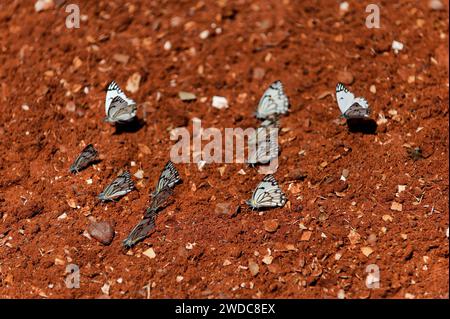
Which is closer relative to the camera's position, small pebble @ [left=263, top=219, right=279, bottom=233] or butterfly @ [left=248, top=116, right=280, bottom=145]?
small pebble @ [left=263, top=219, right=279, bottom=233]

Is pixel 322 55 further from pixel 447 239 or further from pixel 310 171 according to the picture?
pixel 447 239

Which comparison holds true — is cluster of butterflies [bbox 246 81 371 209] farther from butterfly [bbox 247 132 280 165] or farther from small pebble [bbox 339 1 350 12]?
small pebble [bbox 339 1 350 12]

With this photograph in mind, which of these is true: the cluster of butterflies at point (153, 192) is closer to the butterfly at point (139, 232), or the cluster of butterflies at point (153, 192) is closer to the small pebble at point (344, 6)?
the butterfly at point (139, 232)

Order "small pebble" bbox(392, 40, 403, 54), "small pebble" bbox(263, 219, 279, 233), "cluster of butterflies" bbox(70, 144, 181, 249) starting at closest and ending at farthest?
"small pebble" bbox(263, 219, 279, 233)
"cluster of butterflies" bbox(70, 144, 181, 249)
"small pebble" bbox(392, 40, 403, 54)

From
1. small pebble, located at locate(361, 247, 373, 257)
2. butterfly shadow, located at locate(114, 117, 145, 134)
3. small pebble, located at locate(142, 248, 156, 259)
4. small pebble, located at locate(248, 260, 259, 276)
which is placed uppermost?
butterfly shadow, located at locate(114, 117, 145, 134)

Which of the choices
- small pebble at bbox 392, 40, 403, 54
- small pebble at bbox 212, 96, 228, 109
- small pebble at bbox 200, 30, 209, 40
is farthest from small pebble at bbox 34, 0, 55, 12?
small pebble at bbox 392, 40, 403, 54

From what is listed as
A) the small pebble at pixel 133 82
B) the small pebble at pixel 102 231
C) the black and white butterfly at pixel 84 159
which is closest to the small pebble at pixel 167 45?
the small pebble at pixel 133 82

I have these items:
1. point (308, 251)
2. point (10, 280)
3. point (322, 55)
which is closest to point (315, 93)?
point (322, 55)

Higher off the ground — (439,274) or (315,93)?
(315,93)
